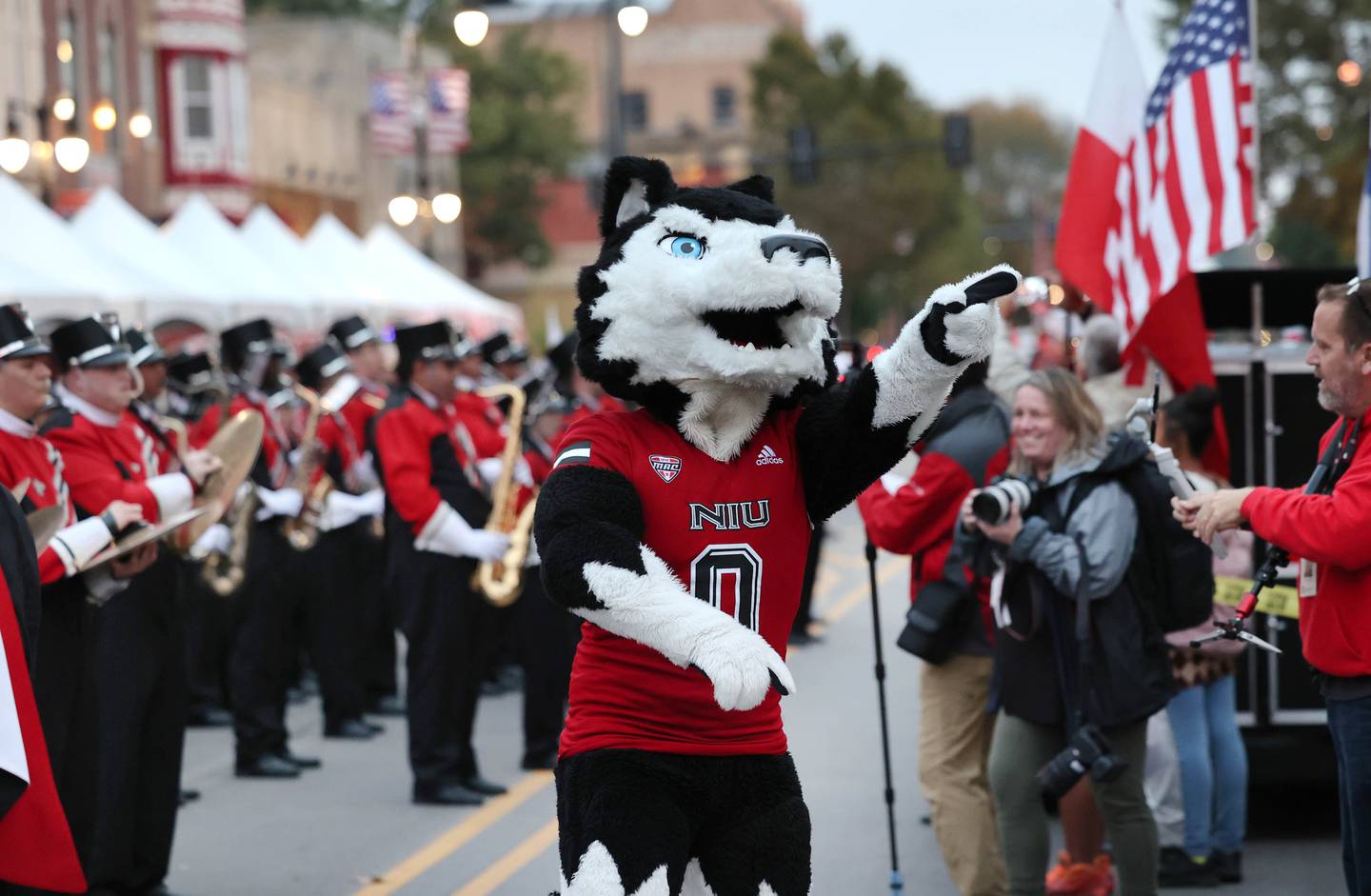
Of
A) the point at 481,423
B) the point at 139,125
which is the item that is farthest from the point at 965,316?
the point at 139,125

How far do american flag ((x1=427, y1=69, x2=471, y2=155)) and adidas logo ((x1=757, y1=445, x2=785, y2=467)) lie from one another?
35.2m

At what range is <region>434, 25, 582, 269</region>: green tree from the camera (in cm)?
5903

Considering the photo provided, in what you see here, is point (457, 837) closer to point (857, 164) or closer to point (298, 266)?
point (298, 266)

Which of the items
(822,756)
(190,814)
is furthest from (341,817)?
(822,756)

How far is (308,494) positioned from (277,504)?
344 mm

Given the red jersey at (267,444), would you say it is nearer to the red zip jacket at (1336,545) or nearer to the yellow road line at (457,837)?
the yellow road line at (457,837)

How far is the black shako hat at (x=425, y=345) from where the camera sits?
10.1m

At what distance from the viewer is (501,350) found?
16250mm

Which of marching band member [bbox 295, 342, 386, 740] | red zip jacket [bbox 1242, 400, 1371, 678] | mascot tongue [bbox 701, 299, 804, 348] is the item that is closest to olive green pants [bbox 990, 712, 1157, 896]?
red zip jacket [bbox 1242, 400, 1371, 678]

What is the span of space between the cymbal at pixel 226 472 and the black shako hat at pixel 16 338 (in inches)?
41.5

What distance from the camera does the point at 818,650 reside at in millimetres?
14805

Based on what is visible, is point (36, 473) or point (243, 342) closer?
point (36, 473)

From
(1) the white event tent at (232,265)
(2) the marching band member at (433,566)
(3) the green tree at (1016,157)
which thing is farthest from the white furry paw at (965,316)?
(3) the green tree at (1016,157)

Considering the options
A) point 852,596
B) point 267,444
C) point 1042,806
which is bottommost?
point 852,596
